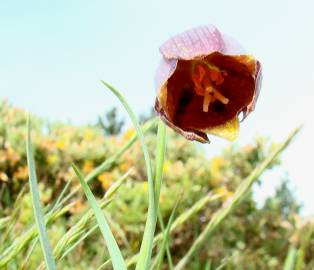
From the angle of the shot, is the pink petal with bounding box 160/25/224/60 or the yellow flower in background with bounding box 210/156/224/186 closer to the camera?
the pink petal with bounding box 160/25/224/60

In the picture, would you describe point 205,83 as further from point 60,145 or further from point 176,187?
point 60,145

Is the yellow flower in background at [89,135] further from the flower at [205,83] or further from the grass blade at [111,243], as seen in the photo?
the grass blade at [111,243]

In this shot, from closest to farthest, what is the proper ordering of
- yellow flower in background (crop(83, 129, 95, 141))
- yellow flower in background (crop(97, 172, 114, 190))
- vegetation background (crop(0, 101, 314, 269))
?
vegetation background (crop(0, 101, 314, 269)), yellow flower in background (crop(97, 172, 114, 190)), yellow flower in background (crop(83, 129, 95, 141))

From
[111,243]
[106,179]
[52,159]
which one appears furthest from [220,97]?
[52,159]

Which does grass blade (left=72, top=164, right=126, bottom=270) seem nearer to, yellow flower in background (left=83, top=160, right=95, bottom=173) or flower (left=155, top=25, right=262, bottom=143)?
flower (left=155, top=25, right=262, bottom=143)

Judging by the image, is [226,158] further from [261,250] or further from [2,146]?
[2,146]

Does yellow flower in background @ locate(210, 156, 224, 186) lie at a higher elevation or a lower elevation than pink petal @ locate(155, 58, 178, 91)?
lower

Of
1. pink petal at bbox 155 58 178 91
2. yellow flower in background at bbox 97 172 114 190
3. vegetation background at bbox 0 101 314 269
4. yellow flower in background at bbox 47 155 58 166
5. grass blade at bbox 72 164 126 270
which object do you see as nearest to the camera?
grass blade at bbox 72 164 126 270

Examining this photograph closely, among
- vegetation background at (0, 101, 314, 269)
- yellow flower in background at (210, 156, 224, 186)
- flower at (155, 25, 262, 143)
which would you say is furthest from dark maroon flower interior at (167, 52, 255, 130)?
yellow flower in background at (210, 156, 224, 186)
